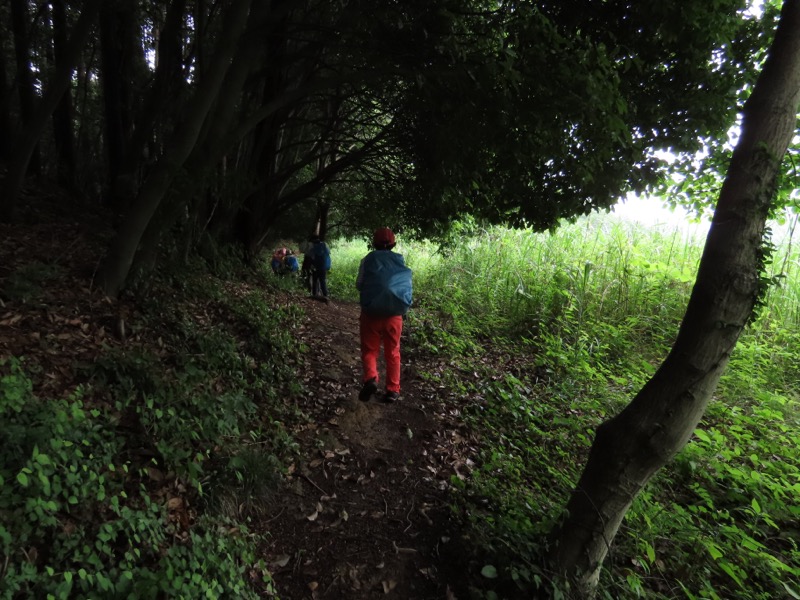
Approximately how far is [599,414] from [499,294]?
4382mm

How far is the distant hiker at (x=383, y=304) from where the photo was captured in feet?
14.5

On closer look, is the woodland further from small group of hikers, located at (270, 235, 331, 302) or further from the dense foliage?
small group of hikers, located at (270, 235, 331, 302)

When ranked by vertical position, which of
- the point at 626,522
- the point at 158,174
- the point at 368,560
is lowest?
the point at 368,560

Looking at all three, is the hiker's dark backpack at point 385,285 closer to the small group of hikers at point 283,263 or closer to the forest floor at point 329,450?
the forest floor at point 329,450

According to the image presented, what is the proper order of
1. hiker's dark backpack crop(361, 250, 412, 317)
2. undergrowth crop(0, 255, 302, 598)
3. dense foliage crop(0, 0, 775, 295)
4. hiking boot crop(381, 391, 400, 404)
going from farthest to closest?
hiking boot crop(381, 391, 400, 404) → hiker's dark backpack crop(361, 250, 412, 317) → dense foliage crop(0, 0, 775, 295) → undergrowth crop(0, 255, 302, 598)

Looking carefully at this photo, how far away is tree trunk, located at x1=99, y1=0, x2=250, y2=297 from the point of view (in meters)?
4.16

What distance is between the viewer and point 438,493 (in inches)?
147

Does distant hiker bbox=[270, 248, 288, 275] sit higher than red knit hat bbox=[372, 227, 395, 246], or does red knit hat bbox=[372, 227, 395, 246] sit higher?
red knit hat bbox=[372, 227, 395, 246]

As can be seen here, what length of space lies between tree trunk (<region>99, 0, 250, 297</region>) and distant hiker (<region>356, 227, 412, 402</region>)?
2.16m

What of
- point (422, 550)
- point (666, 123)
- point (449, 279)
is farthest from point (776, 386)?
point (449, 279)

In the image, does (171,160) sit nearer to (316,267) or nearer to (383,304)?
(383,304)

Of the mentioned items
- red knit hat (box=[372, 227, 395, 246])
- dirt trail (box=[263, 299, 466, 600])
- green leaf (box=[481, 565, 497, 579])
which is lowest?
dirt trail (box=[263, 299, 466, 600])

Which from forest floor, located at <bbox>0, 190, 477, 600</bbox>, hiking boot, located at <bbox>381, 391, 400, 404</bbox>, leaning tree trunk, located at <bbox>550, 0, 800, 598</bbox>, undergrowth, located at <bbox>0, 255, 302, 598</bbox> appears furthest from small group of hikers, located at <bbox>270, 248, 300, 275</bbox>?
leaning tree trunk, located at <bbox>550, 0, 800, 598</bbox>

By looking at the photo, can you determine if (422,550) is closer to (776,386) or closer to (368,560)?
(368,560)
